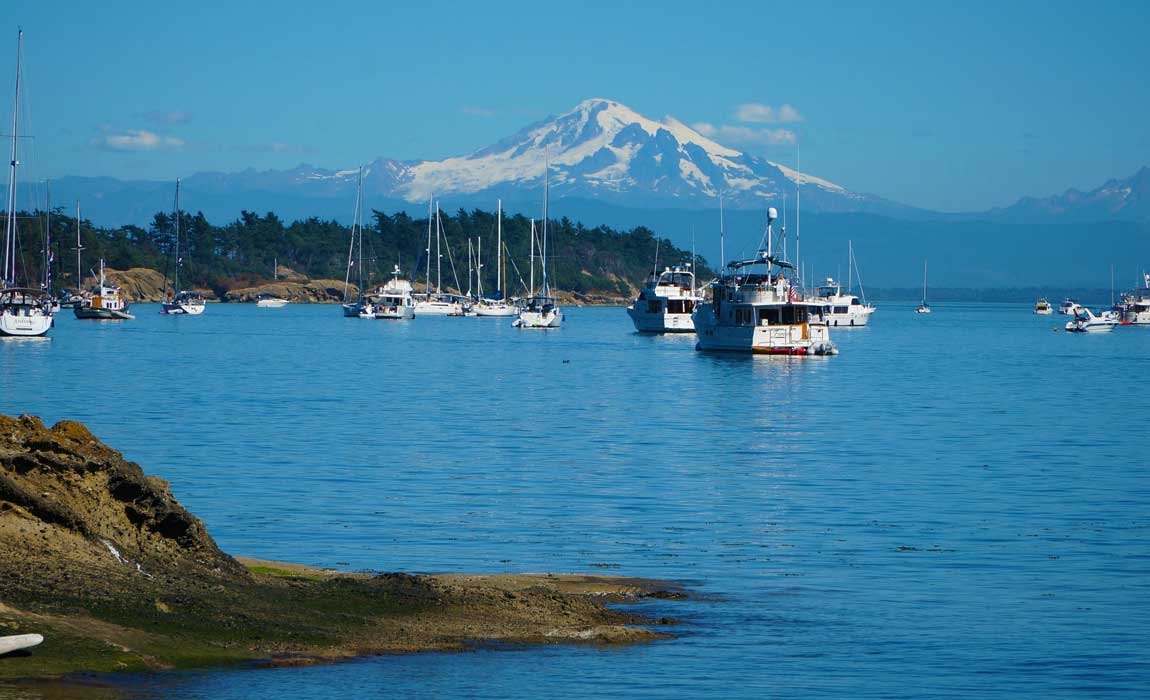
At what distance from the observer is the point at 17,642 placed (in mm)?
15070

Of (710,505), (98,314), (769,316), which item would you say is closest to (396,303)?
(98,314)

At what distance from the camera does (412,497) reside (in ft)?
103

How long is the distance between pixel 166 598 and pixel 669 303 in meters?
118

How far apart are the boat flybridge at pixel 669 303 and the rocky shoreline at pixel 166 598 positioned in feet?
374

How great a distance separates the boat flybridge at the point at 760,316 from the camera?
9475cm

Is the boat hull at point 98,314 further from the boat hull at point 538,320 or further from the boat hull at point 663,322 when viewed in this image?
the boat hull at point 663,322

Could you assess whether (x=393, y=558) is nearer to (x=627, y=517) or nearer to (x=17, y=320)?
(x=627, y=517)

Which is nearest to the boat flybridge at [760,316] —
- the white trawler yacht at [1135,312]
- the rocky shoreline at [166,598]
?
the rocky shoreline at [166,598]

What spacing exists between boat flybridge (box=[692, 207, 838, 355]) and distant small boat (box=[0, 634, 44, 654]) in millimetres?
79874

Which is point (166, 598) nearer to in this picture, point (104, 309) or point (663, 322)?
point (663, 322)

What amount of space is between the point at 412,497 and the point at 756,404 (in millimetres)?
30923

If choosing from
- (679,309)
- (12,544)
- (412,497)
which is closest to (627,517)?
(412,497)

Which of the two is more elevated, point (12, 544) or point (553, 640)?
point (12, 544)

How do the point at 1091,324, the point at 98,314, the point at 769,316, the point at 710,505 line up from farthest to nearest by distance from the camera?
the point at 1091,324
the point at 98,314
the point at 769,316
the point at 710,505
